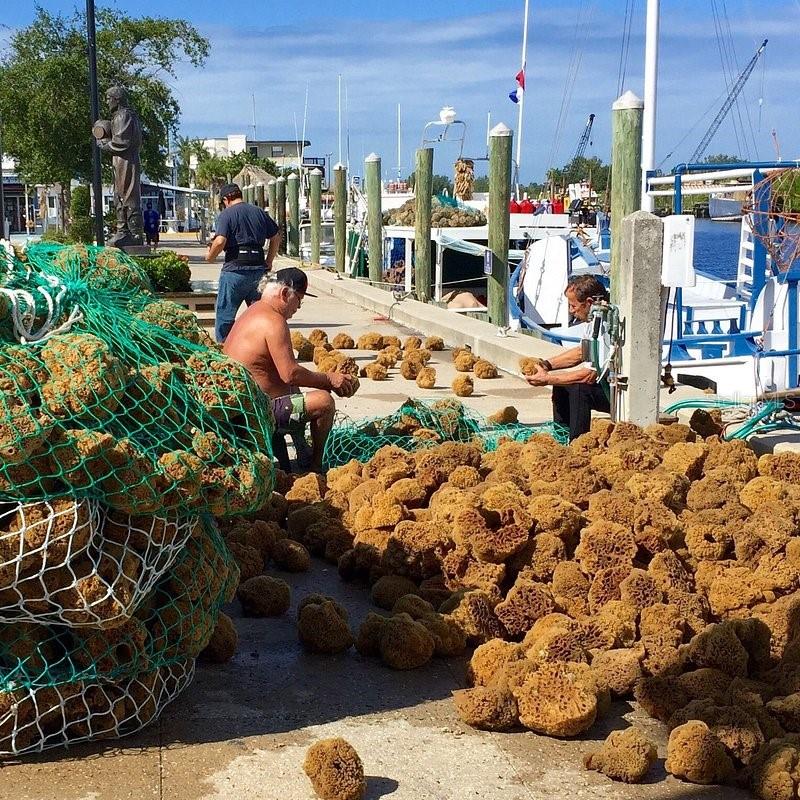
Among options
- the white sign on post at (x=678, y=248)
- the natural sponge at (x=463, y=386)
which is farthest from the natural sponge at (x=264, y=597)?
the natural sponge at (x=463, y=386)

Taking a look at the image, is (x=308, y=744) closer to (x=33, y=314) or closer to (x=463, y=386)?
(x=33, y=314)

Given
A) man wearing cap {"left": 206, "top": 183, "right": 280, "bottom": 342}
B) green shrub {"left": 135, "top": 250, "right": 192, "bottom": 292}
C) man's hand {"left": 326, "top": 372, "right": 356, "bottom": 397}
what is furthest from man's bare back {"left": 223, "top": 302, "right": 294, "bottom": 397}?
green shrub {"left": 135, "top": 250, "right": 192, "bottom": 292}

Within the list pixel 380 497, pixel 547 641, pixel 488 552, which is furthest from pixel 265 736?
pixel 380 497

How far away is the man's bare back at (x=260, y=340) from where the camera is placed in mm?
6273

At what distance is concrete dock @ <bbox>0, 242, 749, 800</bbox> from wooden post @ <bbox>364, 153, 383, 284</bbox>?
1821cm

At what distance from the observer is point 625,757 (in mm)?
3176

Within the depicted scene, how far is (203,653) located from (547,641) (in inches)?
48.5

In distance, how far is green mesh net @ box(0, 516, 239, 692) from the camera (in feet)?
10.4

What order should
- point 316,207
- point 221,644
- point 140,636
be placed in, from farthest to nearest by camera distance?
point 316,207 < point 221,644 < point 140,636

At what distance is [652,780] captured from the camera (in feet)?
10.6

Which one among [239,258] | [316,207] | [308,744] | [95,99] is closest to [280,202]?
[316,207]

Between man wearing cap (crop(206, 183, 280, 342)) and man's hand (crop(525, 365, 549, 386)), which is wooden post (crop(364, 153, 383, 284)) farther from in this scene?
man's hand (crop(525, 365, 549, 386))

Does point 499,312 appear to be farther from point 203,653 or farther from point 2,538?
point 2,538

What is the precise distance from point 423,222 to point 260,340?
1270 cm
